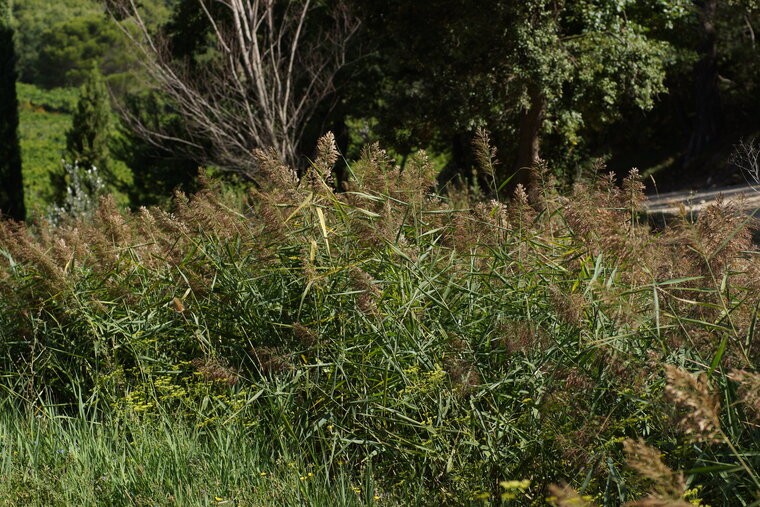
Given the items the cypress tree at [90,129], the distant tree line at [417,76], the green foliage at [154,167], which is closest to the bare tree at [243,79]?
the distant tree line at [417,76]

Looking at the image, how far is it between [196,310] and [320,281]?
3.13ft

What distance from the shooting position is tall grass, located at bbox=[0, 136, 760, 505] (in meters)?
2.87

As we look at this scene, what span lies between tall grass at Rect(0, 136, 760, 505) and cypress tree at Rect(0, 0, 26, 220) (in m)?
11.9

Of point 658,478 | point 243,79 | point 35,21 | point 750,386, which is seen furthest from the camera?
point 35,21

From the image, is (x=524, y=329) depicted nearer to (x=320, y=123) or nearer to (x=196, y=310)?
(x=196, y=310)

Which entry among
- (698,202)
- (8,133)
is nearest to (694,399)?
(698,202)

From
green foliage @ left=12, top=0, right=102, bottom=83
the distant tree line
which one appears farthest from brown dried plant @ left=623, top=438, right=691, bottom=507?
green foliage @ left=12, top=0, right=102, bottom=83

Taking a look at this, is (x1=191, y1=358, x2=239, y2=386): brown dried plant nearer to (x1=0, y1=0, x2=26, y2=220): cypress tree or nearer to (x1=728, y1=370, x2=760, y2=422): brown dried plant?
(x1=728, y1=370, x2=760, y2=422): brown dried plant

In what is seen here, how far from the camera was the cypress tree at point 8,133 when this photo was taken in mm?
15445

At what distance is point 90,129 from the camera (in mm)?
18312

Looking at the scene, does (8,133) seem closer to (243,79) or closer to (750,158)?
(243,79)

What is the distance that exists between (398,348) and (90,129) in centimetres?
1653

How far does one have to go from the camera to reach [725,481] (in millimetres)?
2533

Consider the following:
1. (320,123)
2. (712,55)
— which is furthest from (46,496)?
(712,55)
